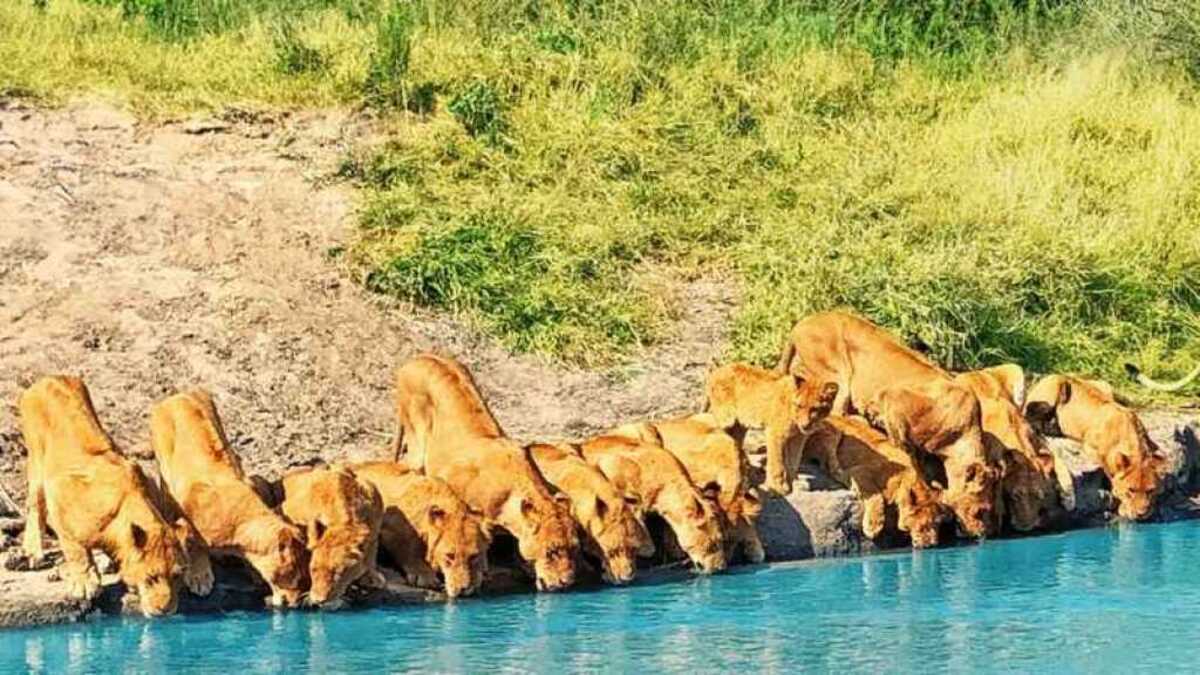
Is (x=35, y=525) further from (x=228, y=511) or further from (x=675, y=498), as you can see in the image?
(x=675, y=498)

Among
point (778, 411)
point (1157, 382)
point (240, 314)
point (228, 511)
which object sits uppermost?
point (240, 314)

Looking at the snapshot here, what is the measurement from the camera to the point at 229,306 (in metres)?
15.7

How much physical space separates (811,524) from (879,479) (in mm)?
512

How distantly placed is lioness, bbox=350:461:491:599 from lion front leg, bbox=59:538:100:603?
1.38m

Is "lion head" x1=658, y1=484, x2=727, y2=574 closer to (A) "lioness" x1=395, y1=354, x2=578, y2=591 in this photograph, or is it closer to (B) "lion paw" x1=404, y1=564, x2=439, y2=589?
(A) "lioness" x1=395, y1=354, x2=578, y2=591

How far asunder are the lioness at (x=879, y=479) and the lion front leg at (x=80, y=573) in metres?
4.05

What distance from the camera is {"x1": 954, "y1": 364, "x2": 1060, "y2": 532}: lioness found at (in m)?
13.9

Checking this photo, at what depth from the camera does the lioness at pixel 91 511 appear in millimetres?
11016

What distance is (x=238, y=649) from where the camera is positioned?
10711 millimetres

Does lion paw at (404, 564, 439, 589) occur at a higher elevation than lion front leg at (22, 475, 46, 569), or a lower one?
lower

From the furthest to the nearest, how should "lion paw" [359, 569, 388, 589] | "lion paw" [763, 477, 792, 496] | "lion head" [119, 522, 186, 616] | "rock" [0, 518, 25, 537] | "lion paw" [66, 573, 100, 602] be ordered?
"lion paw" [763, 477, 792, 496]
"rock" [0, 518, 25, 537]
"lion paw" [359, 569, 388, 589]
"lion paw" [66, 573, 100, 602]
"lion head" [119, 522, 186, 616]

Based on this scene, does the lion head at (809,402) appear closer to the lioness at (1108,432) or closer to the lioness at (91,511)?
the lioness at (1108,432)

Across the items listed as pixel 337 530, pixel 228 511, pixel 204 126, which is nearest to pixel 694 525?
pixel 337 530

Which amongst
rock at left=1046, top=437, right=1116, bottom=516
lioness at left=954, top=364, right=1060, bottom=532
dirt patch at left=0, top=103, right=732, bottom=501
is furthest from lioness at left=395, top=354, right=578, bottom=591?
rock at left=1046, top=437, right=1116, bottom=516
